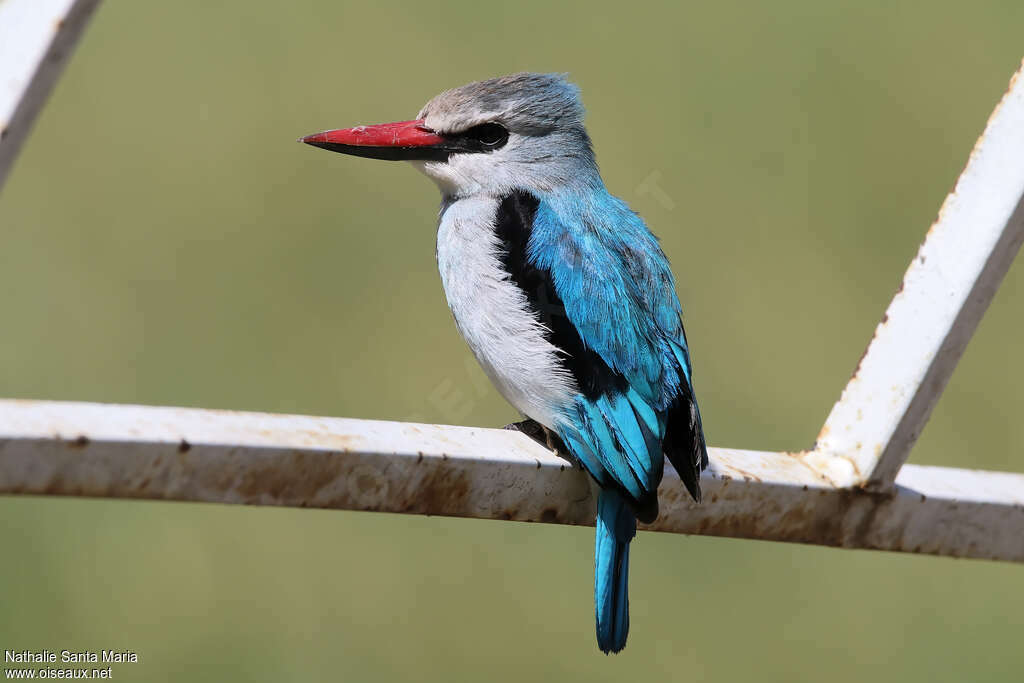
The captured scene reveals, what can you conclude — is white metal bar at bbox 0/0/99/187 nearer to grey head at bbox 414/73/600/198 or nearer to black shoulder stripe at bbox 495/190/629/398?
black shoulder stripe at bbox 495/190/629/398

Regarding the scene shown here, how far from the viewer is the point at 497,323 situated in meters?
2.35

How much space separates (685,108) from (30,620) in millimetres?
2831

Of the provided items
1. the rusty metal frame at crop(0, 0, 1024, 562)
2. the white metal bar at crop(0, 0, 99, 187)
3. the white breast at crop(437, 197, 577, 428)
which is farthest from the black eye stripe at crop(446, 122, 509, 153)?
the white metal bar at crop(0, 0, 99, 187)

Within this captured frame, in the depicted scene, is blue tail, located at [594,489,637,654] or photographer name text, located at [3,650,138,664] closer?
blue tail, located at [594,489,637,654]

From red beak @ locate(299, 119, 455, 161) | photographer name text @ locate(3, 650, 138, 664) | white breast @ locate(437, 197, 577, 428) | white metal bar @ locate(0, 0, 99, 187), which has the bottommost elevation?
photographer name text @ locate(3, 650, 138, 664)

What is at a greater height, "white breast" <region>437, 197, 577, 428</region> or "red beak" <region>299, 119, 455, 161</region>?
"red beak" <region>299, 119, 455, 161</region>

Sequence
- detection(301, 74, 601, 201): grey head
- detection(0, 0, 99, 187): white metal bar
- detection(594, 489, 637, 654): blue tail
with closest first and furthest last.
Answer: detection(0, 0, 99, 187): white metal bar < detection(594, 489, 637, 654): blue tail < detection(301, 74, 601, 201): grey head

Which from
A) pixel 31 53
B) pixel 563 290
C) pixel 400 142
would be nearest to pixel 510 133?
pixel 400 142

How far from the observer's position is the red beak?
2.41 metres

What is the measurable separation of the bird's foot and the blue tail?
144 millimetres

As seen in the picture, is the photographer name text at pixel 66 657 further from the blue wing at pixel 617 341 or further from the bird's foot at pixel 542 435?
the blue wing at pixel 617 341

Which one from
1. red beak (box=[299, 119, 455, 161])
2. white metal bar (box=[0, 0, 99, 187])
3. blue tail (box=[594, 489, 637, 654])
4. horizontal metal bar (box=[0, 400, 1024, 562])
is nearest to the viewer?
white metal bar (box=[0, 0, 99, 187])

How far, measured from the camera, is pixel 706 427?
4617 mm

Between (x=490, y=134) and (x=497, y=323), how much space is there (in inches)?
16.7
